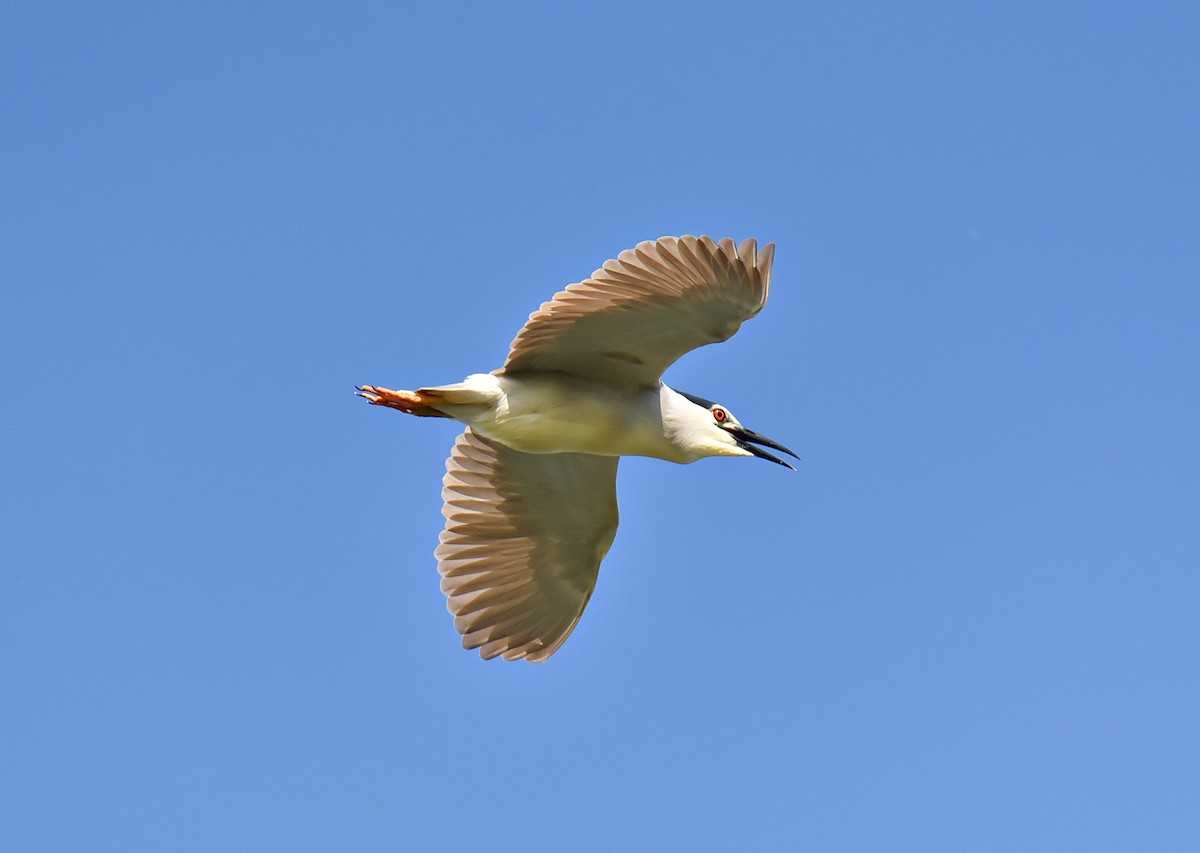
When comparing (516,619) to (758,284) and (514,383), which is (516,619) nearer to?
(514,383)

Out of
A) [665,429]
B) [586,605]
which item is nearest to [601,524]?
[586,605]

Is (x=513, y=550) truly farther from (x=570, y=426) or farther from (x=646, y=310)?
(x=646, y=310)

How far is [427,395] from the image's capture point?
845 cm

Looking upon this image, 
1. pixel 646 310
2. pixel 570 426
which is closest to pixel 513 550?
pixel 570 426

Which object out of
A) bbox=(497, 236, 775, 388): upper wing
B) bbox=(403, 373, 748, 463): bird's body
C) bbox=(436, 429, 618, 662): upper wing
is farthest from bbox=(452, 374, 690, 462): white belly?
bbox=(436, 429, 618, 662): upper wing

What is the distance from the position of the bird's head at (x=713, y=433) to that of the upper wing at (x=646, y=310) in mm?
369

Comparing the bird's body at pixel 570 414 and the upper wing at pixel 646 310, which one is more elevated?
the upper wing at pixel 646 310

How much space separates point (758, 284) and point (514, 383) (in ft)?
5.23

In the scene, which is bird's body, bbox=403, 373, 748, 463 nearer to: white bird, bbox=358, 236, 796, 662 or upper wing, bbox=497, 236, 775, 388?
white bird, bbox=358, 236, 796, 662

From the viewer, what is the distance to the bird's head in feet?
29.7

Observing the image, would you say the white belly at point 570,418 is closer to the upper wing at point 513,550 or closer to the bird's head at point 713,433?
the bird's head at point 713,433

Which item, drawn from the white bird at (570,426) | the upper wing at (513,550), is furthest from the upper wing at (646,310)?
the upper wing at (513,550)

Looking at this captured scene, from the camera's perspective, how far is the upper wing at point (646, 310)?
7.78m

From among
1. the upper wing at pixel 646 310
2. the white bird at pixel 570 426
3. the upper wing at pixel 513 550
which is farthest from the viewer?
the upper wing at pixel 513 550
